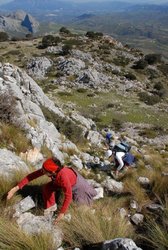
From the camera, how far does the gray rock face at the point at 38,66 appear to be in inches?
1435

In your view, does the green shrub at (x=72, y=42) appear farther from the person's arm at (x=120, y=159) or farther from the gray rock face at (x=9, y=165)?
the gray rock face at (x=9, y=165)

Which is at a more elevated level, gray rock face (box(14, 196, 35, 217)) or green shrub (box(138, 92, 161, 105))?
gray rock face (box(14, 196, 35, 217))

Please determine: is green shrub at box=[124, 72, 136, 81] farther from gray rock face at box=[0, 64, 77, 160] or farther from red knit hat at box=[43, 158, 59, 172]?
red knit hat at box=[43, 158, 59, 172]

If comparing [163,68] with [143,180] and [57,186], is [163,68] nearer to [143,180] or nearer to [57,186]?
[143,180]

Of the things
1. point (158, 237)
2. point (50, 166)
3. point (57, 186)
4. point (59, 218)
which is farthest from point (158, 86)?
point (158, 237)

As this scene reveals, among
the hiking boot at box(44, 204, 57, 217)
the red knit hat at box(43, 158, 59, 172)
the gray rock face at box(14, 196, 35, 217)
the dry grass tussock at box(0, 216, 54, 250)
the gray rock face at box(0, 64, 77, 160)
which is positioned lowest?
the gray rock face at box(0, 64, 77, 160)

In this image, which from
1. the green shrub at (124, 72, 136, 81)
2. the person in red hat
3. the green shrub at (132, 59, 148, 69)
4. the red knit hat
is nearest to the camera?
the person in red hat

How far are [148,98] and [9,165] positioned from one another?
25965 mm

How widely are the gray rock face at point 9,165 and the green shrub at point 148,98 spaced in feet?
79.7

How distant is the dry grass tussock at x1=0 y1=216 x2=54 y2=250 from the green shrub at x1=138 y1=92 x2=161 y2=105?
27286 mm

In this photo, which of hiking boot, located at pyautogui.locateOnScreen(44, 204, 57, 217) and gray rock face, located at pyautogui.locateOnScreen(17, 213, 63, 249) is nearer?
gray rock face, located at pyautogui.locateOnScreen(17, 213, 63, 249)

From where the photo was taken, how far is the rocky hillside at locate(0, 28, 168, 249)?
214 inches

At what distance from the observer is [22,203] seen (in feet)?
18.0

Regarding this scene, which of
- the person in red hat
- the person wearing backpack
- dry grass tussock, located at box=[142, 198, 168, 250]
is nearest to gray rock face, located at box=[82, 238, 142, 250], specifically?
dry grass tussock, located at box=[142, 198, 168, 250]
